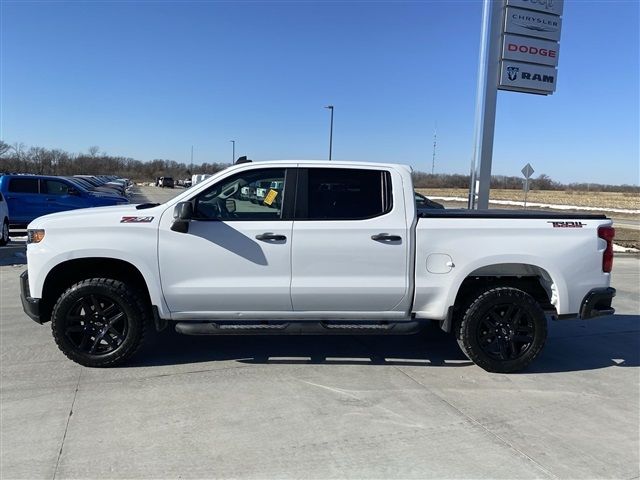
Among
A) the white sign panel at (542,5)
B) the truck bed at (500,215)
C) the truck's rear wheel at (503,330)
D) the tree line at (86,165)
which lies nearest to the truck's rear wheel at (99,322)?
the truck bed at (500,215)

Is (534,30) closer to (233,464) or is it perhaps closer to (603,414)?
(603,414)

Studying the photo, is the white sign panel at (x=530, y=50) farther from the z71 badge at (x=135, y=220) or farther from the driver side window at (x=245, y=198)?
the z71 badge at (x=135, y=220)

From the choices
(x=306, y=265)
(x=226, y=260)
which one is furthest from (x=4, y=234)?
(x=306, y=265)

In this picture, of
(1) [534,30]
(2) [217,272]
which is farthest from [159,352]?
(1) [534,30]

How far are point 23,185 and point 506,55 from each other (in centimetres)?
1394

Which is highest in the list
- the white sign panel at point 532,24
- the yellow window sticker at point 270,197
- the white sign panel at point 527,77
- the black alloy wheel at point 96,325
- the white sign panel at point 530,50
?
the white sign panel at point 532,24

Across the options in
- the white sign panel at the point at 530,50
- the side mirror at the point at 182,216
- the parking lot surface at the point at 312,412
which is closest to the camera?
the parking lot surface at the point at 312,412

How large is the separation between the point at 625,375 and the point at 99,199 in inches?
587

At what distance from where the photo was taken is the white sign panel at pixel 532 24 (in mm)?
12211

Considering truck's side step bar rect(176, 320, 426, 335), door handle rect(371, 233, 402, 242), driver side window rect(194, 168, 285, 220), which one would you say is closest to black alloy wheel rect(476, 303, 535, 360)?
truck's side step bar rect(176, 320, 426, 335)

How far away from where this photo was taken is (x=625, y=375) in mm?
5055

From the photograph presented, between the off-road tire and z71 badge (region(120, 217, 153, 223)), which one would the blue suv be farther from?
z71 badge (region(120, 217, 153, 223))

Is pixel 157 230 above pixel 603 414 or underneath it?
above

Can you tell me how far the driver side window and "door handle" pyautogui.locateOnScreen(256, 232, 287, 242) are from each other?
171 mm
